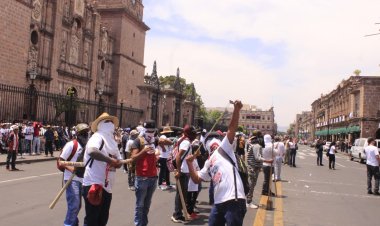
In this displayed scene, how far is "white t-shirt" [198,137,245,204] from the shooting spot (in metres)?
4.63

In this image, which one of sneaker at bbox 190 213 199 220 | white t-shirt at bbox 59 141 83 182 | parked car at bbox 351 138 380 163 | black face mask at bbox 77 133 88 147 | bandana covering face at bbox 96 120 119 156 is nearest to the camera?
bandana covering face at bbox 96 120 119 156

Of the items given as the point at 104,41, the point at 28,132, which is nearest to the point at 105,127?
the point at 28,132

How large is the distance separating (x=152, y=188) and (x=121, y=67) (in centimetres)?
4143

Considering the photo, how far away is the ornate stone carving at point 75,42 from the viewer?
37875mm

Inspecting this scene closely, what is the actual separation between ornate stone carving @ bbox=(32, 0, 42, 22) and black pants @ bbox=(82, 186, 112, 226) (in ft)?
98.5

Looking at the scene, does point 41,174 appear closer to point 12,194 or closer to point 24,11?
point 12,194

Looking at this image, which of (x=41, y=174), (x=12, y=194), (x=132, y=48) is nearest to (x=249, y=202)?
(x=12, y=194)

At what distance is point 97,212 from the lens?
16.6ft

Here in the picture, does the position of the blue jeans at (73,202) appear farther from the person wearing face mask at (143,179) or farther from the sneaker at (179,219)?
the sneaker at (179,219)

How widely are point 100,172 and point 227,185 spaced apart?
61.3 inches

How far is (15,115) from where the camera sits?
2700cm

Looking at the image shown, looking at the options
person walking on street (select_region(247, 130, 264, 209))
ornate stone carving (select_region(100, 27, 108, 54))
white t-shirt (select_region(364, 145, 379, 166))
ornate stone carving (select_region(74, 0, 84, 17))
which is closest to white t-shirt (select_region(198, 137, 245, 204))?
person walking on street (select_region(247, 130, 264, 209))

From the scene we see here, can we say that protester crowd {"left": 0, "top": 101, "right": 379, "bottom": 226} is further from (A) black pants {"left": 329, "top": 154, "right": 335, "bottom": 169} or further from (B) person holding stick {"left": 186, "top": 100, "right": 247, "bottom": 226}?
(A) black pants {"left": 329, "top": 154, "right": 335, "bottom": 169}

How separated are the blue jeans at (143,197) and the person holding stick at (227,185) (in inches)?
70.3
